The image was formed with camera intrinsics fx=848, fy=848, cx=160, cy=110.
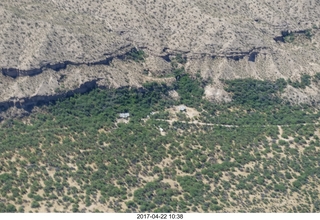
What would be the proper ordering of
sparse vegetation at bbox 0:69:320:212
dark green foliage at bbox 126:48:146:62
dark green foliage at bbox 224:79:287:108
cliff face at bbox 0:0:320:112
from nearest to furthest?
sparse vegetation at bbox 0:69:320:212
cliff face at bbox 0:0:320:112
dark green foliage at bbox 224:79:287:108
dark green foliage at bbox 126:48:146:62

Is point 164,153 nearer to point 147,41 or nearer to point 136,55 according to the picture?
point 136,55

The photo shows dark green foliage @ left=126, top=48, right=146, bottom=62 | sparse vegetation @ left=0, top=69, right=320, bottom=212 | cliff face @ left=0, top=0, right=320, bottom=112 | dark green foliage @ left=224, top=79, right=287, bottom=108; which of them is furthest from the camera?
dark green foliage @ left=126, top=48, right=146, bottom=62

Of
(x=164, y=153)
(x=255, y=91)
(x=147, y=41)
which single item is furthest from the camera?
(x=147, y=41)

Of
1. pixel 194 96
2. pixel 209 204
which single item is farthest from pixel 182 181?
pixel 194 96

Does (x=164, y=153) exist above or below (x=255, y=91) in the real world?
below

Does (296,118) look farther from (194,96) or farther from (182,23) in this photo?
(182,23)

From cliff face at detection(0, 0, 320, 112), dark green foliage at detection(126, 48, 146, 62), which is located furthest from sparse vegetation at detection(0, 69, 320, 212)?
dark green foliage at detection(126, 48, 146, 62)

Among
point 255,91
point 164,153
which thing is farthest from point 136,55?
point 164,153

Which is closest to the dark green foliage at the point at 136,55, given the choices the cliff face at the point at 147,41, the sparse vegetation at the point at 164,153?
the cliff face at the point at 147,41

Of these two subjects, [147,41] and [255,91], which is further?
[147,41]

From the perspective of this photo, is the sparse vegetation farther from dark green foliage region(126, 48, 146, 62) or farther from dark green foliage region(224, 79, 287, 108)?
dark green foliage region(126, 48, 146, 62)
